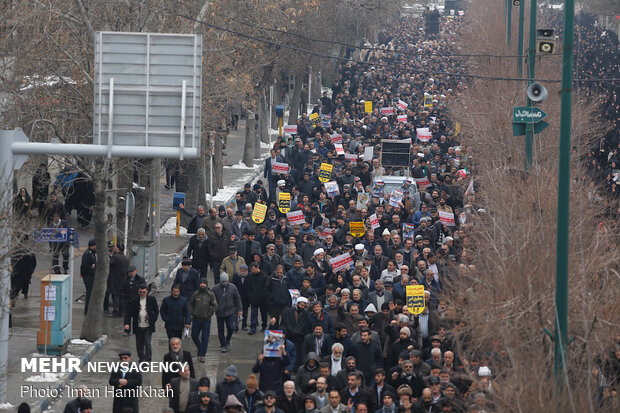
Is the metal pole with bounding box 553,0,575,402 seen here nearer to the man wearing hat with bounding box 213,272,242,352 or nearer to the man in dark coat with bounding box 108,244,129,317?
the man wearing hat with bounding box 213,272,242,352

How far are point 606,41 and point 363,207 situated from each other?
48048 millimetres

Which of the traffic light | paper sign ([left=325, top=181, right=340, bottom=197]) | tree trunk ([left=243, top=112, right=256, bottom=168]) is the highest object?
the traffic light

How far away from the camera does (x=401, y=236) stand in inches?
909

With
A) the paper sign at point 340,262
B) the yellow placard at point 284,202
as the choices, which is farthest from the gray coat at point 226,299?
the yellow placard at point 284,202

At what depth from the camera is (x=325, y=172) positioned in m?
29.0

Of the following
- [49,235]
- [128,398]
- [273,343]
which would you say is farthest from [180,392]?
[49,235]

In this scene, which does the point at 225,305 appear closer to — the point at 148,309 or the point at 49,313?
the point at 148,309

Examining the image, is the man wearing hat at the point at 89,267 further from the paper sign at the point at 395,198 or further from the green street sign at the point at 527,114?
the paper sign at the point at 395,198

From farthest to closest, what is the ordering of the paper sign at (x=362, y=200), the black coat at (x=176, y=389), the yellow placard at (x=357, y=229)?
the paper sign at (x=362, y=200) → the yellow placard at (x=357, y=229) → the black coat at (x=176, y=389)

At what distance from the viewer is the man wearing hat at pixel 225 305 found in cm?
1850

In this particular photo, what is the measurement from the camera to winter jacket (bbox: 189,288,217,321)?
1786cm

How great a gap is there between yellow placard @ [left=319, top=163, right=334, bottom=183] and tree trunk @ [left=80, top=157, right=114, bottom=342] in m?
9.83

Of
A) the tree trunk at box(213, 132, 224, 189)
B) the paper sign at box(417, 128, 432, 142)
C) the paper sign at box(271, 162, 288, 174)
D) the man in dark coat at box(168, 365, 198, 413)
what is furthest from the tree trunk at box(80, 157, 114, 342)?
the paper sign at box(417, 128, 432, 142)

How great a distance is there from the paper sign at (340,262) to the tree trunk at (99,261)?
372 cm
